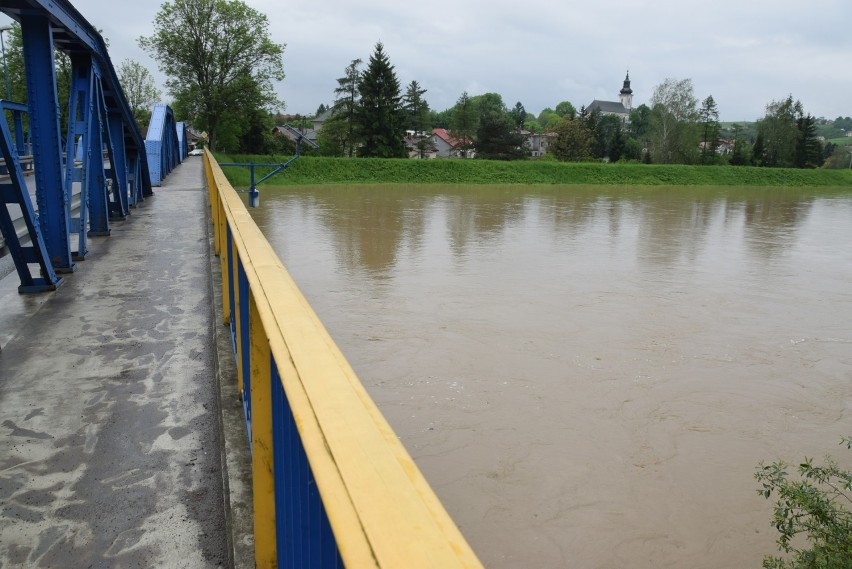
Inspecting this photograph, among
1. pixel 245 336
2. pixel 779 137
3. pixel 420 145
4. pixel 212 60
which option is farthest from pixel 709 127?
pixel 245 336

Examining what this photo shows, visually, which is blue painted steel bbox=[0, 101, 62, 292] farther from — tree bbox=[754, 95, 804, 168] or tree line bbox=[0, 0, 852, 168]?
tree bbox=[754, 95, 804, 168]

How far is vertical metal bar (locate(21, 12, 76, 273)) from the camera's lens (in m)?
5.78

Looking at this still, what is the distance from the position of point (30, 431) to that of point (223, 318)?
4.91ft

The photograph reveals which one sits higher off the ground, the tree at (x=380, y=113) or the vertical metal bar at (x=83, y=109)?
the tree at (x=380, y=113)

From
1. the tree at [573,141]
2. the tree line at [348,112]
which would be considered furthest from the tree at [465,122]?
the tree at [573,141]

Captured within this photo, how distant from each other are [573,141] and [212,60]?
98.9ft

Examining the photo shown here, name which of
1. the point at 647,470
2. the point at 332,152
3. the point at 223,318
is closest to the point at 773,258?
the point at 647,470

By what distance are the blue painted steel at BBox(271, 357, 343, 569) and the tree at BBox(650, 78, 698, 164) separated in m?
63.4

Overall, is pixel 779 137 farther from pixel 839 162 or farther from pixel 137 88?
pixel 137 88

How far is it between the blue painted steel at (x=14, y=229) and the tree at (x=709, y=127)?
63582 mm

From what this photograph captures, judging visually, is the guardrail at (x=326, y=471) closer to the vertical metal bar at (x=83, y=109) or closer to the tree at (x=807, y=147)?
the vertical metal bar at (x=83, y=109)

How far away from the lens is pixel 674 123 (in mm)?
61281

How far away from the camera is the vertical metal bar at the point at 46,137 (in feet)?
19.0

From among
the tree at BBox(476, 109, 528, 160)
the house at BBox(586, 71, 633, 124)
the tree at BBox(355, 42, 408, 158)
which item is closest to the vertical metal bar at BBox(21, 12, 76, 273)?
the tree at BBox(355, 42, 408, 158)
